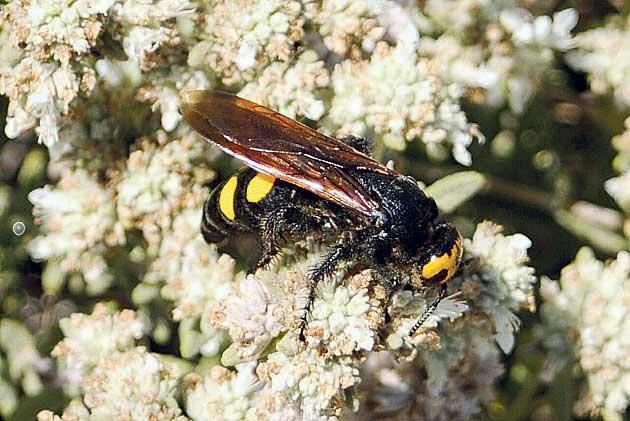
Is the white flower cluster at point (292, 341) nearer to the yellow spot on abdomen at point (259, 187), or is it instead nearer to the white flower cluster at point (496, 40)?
the yellow spot on abdomen at point (259, 187)

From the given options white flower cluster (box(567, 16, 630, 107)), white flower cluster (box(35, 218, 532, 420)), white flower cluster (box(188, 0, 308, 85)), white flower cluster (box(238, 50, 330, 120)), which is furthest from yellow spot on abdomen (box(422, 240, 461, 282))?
white flower cluster (box(567, 16, 630, 107))

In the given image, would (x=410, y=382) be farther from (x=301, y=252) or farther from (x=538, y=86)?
(x=538, y=86)

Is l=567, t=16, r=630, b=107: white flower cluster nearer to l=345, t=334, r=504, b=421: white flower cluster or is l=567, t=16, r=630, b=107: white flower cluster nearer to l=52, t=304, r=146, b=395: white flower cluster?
l=345, t=334, r=504, b=421: white flower cluster

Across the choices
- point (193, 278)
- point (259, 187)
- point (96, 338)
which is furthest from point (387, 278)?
point (96, 338)

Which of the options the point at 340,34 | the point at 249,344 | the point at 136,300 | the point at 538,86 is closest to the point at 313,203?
the point at 249,344

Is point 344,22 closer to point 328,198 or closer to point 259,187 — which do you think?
point 259,187
